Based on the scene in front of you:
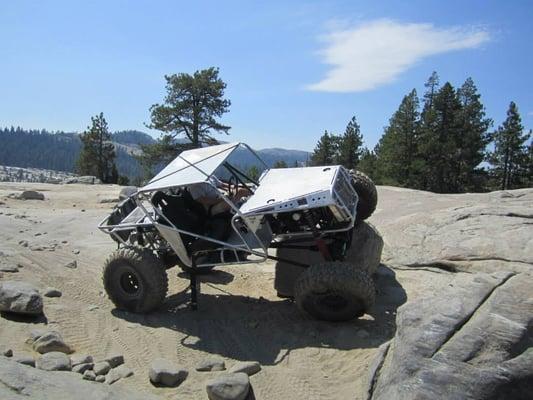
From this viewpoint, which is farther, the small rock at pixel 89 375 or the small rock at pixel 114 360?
the small rock at pixel 114 360

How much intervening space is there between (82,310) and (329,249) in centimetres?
343

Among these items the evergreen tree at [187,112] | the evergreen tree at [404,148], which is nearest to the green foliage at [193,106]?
the evergreen tree at [187,112]

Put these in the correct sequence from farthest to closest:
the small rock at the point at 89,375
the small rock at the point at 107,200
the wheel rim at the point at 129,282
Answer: the small rock at the point at 107,200
the wheel rim at the point at 129,282
the small rock at the point at 89,375

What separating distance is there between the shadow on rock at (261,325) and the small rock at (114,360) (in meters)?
0.82

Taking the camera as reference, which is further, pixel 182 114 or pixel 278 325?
pixel 182 114

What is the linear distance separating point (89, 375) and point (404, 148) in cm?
4061

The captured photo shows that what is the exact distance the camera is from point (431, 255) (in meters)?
8.08

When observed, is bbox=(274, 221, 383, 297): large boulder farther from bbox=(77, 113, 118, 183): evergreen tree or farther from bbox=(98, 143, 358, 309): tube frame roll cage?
bbox=(77, 113, 118, 183): evergreen tree

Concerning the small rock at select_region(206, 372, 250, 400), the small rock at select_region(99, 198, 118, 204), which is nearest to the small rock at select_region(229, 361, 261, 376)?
the small rock at select_region(206, 372, 250, 400)

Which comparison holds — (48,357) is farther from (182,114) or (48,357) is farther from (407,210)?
(182,114)

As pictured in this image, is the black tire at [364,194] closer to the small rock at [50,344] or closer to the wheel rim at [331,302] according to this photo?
the wheel rim at [331,302]

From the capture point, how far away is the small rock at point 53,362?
4918 mm

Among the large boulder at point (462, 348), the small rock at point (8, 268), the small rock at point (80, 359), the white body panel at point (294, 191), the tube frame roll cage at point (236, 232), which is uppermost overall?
the white body panel at point (294, 191)

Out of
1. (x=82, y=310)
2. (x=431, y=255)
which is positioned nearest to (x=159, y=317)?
(x=82, y=310)
